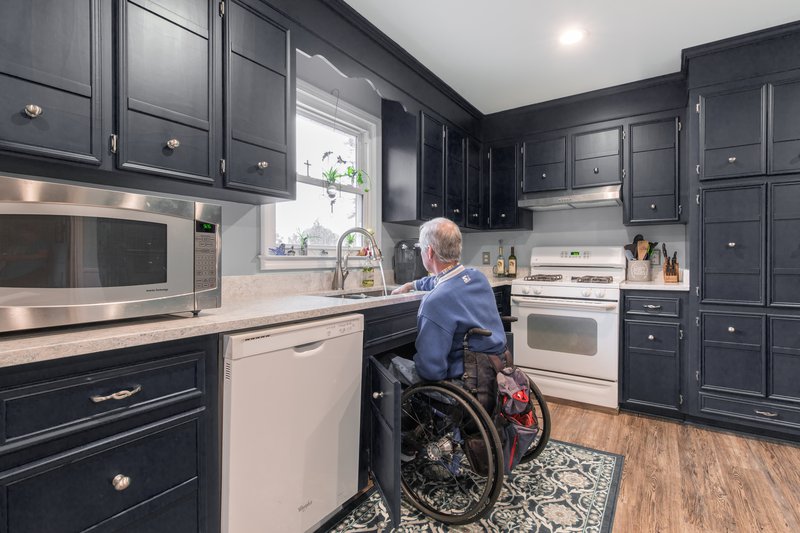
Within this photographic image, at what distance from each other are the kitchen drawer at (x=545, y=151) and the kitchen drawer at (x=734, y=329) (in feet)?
5.52

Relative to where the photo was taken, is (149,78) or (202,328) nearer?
(202,328)

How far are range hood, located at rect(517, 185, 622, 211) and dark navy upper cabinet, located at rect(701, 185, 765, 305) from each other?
0.66 m

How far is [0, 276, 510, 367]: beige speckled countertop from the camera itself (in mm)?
911

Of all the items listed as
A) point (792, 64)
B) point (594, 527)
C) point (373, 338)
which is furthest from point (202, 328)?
point (792, 64)

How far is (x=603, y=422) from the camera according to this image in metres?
2.86

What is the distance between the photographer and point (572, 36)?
8.23ft

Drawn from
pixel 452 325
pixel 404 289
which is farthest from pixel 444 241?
pixel 404 289

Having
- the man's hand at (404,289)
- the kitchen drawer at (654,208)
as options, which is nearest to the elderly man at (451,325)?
the man's hand at (404,289)

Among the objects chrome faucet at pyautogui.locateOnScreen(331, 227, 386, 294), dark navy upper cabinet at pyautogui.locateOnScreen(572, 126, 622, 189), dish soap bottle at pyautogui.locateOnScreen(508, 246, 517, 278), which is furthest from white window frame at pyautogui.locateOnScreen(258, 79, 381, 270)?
dark navy upper cabinet at pyautogui.locateOnScreen(572, 126, 622, 189)

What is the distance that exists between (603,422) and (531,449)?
3.23ft

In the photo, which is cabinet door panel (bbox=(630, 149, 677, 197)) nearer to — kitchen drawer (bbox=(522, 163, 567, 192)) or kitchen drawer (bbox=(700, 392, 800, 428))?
kitchen drawer (bbox=(522, 163, 567, 192))

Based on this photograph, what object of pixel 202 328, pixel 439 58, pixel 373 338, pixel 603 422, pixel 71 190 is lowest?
pixel 603 422

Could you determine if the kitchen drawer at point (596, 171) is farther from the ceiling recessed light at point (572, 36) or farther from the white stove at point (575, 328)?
the ceiling recessed light at point (572, 36)

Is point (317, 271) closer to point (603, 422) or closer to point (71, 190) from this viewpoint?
point (71, 190)
